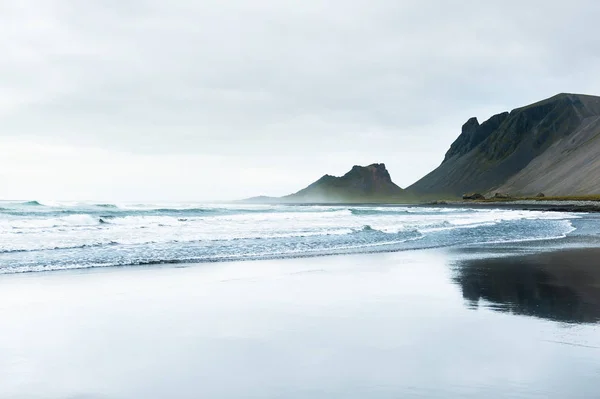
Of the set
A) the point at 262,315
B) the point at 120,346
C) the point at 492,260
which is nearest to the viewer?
the point at 120,346

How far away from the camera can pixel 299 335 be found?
8562mm

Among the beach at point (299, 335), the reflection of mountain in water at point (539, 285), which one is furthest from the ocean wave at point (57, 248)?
the reflection of mountain in water at point (539, 285)

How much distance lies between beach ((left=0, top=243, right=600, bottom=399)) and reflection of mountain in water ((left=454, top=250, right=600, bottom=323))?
0.24ft

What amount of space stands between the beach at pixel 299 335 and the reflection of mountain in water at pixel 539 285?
0.07 m

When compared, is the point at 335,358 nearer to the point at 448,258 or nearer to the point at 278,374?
the point at 278,374

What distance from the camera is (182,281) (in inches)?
569

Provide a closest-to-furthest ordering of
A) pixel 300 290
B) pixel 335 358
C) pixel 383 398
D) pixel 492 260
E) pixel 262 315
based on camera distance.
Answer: pixel 383 398, pixel 335 358, pixel 262 315, pixel 300 290, pixel 492 260

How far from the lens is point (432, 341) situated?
804 cm

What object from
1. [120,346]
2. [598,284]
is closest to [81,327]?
[120,346]

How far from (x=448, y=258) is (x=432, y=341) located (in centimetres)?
1280

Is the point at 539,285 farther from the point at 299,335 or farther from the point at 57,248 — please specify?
the point at 57,248

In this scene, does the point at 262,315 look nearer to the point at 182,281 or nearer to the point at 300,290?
the point at 300,290

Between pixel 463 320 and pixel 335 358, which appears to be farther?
pixel 463 320

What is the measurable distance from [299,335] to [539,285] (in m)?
7.76
